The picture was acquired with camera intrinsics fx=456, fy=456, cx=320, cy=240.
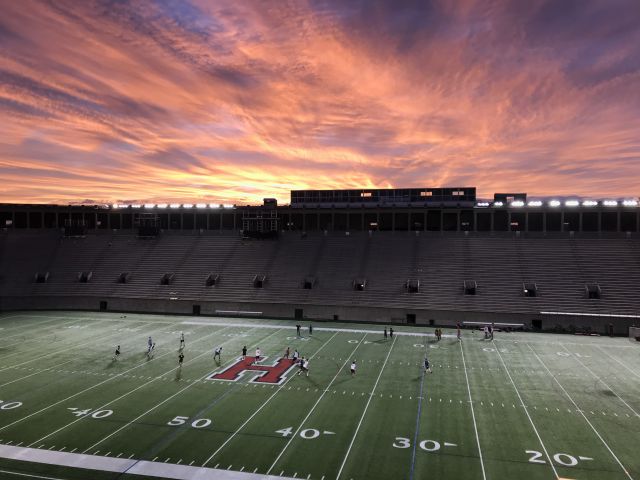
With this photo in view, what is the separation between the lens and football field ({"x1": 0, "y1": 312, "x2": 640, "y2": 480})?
1798 centimetres

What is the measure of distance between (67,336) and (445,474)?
117 feet

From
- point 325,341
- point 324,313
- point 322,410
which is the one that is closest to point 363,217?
point 324,313

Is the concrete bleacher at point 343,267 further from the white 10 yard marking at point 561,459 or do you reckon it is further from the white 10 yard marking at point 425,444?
the white 10 yard marking at point 561,459

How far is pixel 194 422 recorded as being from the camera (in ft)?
72.2

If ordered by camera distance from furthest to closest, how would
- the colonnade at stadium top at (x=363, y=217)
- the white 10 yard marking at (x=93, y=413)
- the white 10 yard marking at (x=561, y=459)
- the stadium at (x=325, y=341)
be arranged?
the colonnade at stadium top at (x=363, y=217) < the white 10 yard marking at (x=93, y=413) < the stadium at (x=325, y=341) < the white 10 yard marking at (x=561, y=459)

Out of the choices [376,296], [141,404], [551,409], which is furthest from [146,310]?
[551,409]

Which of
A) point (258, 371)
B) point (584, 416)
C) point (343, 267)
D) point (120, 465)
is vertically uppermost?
point (343, 267)

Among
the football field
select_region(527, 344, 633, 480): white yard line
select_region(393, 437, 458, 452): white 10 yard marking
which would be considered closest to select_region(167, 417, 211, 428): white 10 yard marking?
the football field

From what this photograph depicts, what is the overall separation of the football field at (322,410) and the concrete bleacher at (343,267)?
10.7 m

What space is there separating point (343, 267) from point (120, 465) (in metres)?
42.2

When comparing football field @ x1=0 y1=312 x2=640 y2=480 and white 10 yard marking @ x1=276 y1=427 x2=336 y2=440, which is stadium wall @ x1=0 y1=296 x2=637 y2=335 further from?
white 10 yard marking @ x1=276 y1=427 x2=336 y2=440

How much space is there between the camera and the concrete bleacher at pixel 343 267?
163 ft

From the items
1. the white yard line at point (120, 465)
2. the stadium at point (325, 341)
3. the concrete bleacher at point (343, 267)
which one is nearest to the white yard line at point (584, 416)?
the stadium at point (325, 341)

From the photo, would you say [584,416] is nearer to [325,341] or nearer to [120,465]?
[325,341]
